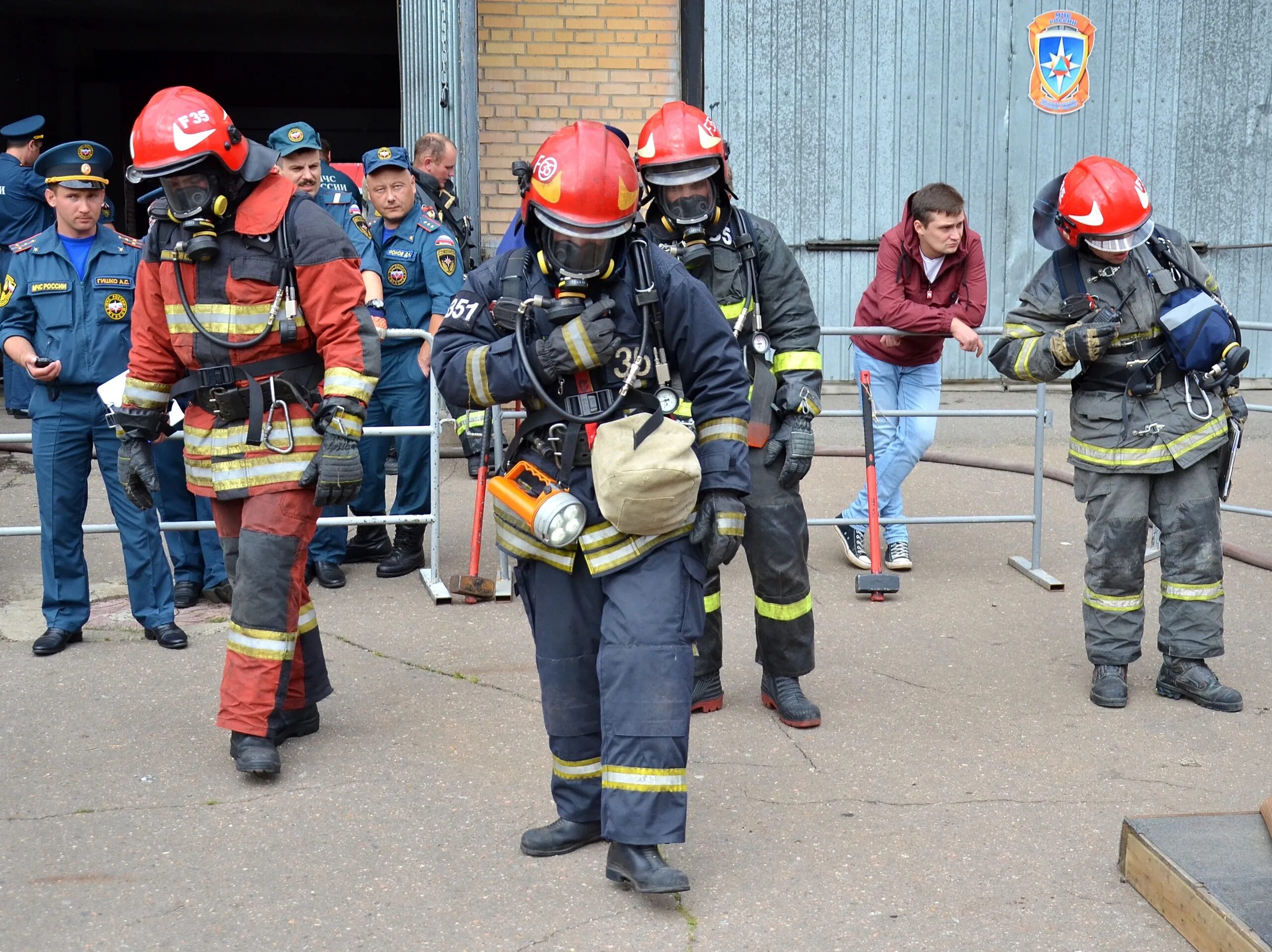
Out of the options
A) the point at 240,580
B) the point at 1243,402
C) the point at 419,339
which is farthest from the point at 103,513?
the point at 1243,402

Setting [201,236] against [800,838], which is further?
[201,236]

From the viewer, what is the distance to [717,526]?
3738 millimetres

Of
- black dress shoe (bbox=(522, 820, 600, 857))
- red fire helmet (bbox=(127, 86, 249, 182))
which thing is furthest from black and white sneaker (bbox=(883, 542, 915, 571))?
red fire helmet (bbox=(127, 86, 249, 182))

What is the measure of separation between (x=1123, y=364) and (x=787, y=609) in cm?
153

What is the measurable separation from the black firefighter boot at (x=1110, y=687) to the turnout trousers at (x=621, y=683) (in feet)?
6.78

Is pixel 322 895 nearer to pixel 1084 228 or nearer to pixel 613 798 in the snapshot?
pixel 613 798

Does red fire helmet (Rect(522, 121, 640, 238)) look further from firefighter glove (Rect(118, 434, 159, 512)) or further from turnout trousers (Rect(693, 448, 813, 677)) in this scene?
firefighter glove (Rect(118, 434, 159, 512))

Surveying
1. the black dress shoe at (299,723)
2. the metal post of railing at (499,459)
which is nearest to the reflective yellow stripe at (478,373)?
the black dress shoe at (299,723)

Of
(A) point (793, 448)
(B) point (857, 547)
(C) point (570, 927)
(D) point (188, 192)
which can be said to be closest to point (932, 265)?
(B) point (857, 547)

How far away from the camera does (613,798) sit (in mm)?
3572

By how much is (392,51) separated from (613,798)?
1359cm

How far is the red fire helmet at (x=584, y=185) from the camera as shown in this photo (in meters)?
3.51

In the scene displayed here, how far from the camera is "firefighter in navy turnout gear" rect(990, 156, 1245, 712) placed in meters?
4.97

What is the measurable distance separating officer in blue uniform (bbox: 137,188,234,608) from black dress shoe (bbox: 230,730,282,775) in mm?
2022
